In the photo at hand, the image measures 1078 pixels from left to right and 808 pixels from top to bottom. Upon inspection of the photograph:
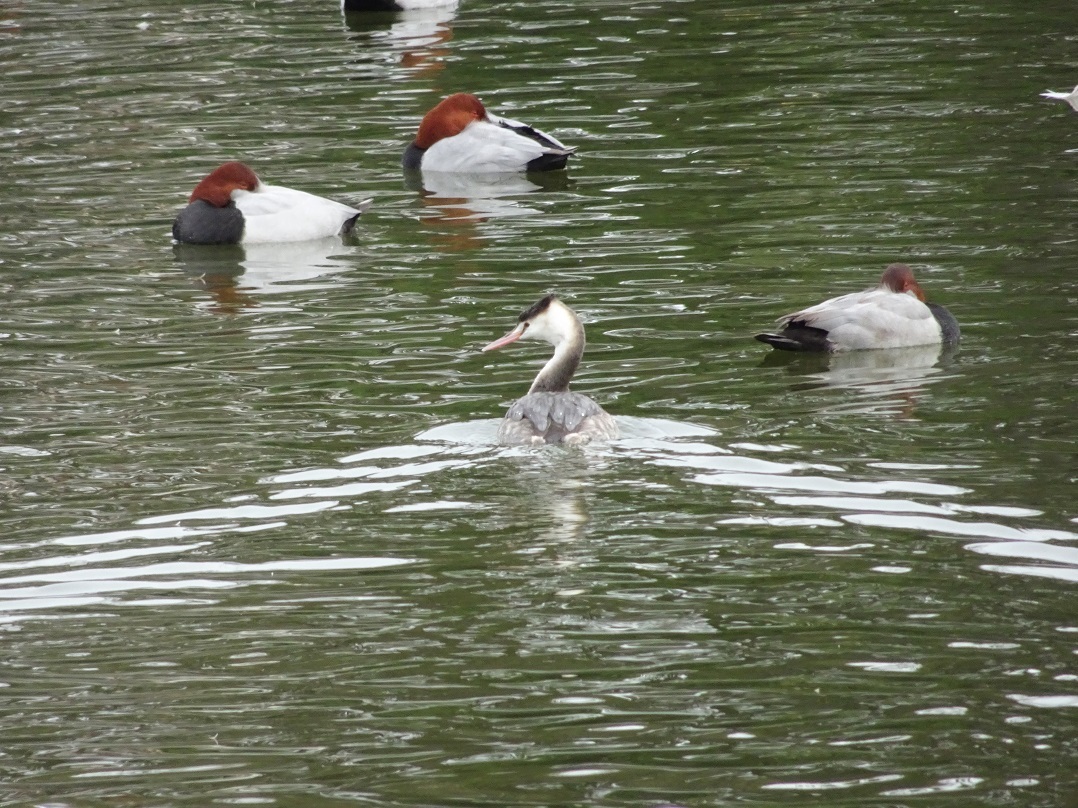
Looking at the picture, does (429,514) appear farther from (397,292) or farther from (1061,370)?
(397,292)

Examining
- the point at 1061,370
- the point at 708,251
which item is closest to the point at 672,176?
the point at 708,251

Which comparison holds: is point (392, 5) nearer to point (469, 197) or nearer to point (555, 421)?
point (469, 197)

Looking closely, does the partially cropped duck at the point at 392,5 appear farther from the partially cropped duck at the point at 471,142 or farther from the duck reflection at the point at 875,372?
the duck reflection at the point at 875,372

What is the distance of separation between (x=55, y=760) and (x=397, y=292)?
712 centimetres

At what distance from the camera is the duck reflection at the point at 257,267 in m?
13.2

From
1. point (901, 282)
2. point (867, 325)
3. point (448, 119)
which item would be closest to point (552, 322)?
point (867, 325)

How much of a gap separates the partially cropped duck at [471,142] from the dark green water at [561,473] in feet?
0.94

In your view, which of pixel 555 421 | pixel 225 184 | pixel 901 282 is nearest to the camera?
pixel 555 421

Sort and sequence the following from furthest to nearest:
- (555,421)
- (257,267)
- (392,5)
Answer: (392,5)
(257,267)
(555,421)

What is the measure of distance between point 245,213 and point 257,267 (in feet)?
2.26

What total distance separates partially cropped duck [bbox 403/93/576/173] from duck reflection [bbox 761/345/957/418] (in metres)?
5.69

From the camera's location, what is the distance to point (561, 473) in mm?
8578

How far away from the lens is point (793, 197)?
1450cm

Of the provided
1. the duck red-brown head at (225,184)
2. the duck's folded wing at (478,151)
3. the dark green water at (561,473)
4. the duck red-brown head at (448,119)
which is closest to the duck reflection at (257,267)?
the dark green water at (561,473)
